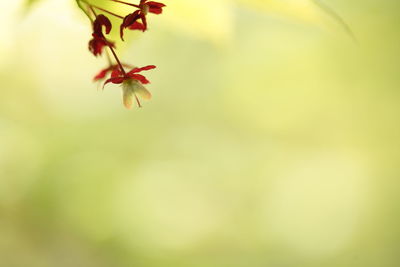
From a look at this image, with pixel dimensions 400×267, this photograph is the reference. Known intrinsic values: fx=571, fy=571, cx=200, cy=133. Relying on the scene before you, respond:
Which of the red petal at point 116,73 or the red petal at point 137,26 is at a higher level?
the red petal at point 137,26

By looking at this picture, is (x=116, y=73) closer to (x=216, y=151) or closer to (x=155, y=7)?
(x=155, y=7)

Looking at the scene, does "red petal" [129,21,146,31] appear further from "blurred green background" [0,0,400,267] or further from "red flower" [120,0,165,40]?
"blurred green background" [0,0,400,267]

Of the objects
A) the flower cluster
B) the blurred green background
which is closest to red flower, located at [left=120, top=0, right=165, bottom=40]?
the flower cluster

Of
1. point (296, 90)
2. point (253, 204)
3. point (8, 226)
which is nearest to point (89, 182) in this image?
point (8, 226)

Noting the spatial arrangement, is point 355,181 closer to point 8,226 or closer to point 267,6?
point 8,226

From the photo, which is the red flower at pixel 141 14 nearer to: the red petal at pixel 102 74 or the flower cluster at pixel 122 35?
the flower cluster at pixel 122 35

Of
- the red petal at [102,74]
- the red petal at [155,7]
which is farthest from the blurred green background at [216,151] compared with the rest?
the red petal at [155,7]

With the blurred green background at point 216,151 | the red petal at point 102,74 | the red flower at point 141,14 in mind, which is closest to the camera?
the red flower at point 141,14

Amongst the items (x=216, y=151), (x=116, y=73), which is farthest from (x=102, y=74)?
(x=216, y=151)
